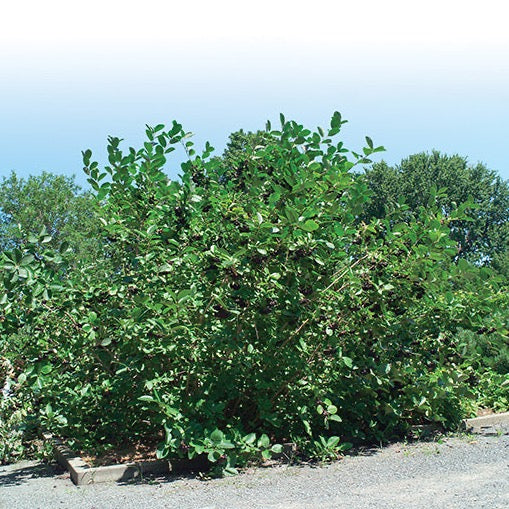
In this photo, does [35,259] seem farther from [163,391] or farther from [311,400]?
[311,400]

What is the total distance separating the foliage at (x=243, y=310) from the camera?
564cm

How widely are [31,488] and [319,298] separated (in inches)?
123

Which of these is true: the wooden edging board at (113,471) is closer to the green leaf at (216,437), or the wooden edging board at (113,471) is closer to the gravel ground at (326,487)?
the gravel ground at (326,487)

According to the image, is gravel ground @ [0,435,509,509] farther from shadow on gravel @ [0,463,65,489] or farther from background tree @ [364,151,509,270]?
background tree @ [364,151,509,270]

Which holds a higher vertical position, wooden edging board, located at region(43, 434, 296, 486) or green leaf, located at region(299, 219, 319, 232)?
green leaf, located at region(299, 219, 319, 232)

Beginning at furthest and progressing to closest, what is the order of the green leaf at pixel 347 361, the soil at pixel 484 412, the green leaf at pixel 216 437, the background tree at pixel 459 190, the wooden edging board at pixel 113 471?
the background tree at pixel 459 190 → the soil at pixel 484 412 → the green leaf at pixel 347 361 → the wooden edging board at pixel 113 471 → the green leaf at pixel 216 437

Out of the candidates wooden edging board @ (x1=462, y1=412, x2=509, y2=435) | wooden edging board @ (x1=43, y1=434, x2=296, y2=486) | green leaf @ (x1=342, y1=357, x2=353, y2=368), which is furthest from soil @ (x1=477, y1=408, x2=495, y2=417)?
wooden edging board @ (x1=43, y1=434, x2=296, y2=486)

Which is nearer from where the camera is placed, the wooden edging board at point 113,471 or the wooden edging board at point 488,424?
the wooden edging board at point 113,471

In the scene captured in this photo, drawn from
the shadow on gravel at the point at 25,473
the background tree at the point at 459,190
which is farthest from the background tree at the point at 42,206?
the shadow on gravel at the point at 25,473

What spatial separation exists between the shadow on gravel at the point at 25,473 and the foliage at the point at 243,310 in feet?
1.26

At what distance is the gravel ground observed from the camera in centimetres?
471

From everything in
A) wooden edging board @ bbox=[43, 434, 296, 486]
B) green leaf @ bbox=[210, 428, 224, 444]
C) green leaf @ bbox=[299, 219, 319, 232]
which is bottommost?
wooden edging board @ bbox=[43, 434, 296, 486]

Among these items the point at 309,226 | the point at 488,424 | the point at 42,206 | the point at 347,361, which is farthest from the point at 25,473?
the point at 42,206

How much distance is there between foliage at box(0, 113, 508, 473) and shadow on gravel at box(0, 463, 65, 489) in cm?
38
